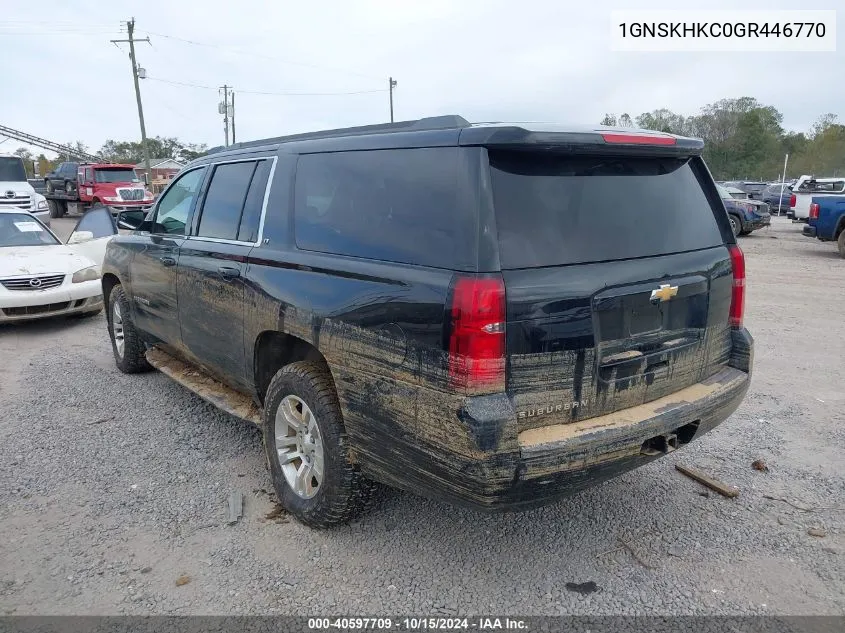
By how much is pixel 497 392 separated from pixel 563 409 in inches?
13.7

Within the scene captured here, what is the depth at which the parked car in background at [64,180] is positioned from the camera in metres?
25.6

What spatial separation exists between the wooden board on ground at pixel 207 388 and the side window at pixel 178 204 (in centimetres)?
103

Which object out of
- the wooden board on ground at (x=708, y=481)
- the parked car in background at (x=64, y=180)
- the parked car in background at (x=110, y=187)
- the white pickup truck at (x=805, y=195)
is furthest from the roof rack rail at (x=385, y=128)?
the parked car in background at (x=64, y=180)

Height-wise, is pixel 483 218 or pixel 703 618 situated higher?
pixel 483 218

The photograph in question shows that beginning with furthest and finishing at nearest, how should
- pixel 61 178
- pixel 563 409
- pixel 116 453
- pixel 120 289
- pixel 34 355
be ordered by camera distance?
pixel 61 178 → pixel 34 355 → pixel 120 289 → pixel 116 453 → pixel 563 409

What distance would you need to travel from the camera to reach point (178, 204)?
4.75 metres

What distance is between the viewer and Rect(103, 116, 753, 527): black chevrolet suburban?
246 cm

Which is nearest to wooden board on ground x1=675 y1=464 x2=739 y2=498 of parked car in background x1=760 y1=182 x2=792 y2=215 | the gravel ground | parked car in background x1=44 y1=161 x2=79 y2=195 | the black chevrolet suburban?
the gravel ground

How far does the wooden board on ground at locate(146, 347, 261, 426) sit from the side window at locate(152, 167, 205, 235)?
3.38 ft

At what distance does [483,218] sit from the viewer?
2.46 metres

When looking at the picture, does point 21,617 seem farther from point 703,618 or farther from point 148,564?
point 703,618

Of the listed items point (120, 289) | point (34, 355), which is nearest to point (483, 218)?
point (120, 289)

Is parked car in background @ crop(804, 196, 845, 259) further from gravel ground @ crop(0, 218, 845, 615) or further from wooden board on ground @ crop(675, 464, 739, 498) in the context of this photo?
wooden board on ground @ crop(675, 464, 739, 498)

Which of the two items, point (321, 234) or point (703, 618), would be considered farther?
point (321, 234)
